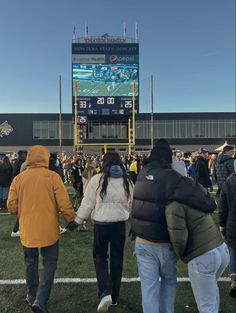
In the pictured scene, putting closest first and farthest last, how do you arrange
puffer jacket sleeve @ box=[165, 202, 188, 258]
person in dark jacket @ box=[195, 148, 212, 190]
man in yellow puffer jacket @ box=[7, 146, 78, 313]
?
puffer jacket sleeve @ box=[165, 202, 188, 258] < man in yellow puffer jacket @ box=[7, 146, 78, 313] < person in dark jacket @ box=[195, 148, 212, 190]

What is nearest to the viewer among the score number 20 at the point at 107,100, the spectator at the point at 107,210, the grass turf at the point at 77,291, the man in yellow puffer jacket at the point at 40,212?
the man in yellow puffer jacket at the point at 40,212

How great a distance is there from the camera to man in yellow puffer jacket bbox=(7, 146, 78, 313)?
426cm

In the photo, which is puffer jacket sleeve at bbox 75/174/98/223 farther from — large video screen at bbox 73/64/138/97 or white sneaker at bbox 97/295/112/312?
large video screen at bbox 73/64/138/97

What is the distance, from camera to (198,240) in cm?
321

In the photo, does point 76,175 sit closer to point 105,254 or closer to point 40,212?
point 105,254

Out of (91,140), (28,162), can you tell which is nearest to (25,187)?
(28,162)

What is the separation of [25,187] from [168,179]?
1.77 meters

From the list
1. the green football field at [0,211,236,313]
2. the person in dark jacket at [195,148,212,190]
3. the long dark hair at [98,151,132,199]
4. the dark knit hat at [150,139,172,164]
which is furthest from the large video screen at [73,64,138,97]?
the dark knit hat at [150,139,172,164]

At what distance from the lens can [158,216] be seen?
335cm

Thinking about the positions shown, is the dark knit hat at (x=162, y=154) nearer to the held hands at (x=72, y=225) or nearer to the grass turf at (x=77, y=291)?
the held hands at (x=72, y=225)

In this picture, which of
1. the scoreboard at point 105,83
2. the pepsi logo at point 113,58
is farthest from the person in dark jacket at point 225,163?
the pepsi logo at point 113,58

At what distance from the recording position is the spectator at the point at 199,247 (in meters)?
3.16

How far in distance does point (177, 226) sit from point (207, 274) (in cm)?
48

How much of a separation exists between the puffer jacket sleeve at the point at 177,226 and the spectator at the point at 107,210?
1.40 m
